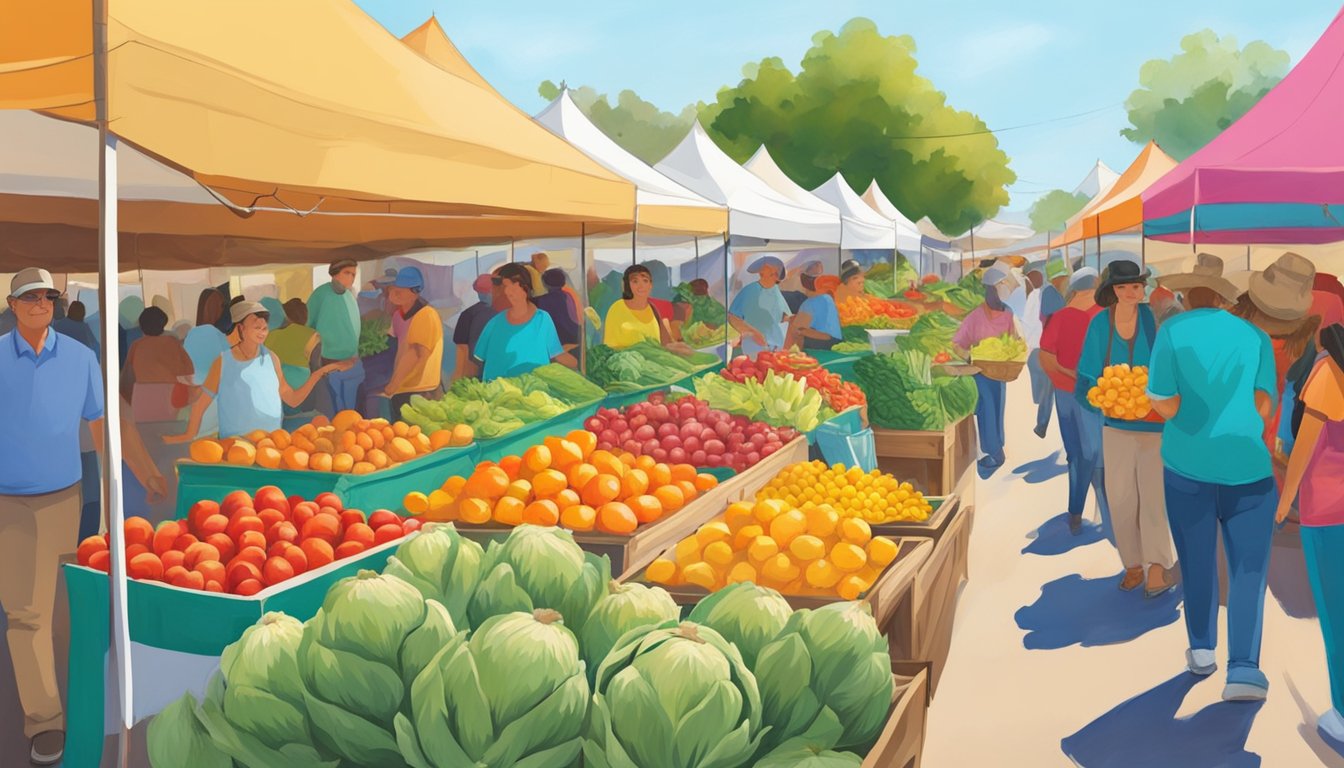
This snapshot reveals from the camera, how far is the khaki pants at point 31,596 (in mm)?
4504

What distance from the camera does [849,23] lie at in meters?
45.0

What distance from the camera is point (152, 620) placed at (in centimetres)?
347

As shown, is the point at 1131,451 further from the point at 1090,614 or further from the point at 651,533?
the point at 651,533

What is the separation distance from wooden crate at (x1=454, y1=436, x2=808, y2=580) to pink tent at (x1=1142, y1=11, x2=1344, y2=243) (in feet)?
12.5

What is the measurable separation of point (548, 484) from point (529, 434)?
1609 millimetres

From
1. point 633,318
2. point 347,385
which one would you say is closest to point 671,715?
point 633,318

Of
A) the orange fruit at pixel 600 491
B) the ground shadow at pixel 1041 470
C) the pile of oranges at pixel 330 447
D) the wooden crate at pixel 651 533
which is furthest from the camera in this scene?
the ground shadow at pixel 1041 470

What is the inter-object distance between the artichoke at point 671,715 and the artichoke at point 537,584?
0.45 meters

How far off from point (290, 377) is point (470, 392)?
2.90 metres

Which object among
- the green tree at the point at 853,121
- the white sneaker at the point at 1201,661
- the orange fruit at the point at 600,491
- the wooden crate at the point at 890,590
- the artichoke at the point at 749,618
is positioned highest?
the green tree at the point at 853,121

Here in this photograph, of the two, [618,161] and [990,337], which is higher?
[618,161]

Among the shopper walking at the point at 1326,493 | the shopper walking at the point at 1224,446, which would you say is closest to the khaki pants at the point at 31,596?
the shopper walking at the point at 1224,446

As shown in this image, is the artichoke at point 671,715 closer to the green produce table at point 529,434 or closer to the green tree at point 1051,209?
the green produce table at point 529,434

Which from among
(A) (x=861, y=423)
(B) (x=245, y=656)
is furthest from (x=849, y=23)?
(B) (x=245, y=656)
